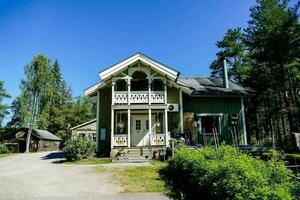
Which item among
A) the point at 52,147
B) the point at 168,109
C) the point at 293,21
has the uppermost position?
the point at 293,21

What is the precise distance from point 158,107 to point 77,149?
241 inches

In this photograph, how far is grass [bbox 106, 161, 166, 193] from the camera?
8.28 metres

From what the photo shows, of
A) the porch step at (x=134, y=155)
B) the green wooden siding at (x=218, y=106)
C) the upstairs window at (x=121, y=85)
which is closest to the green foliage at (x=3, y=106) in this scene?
the upstairs window at (x=121, y=85)

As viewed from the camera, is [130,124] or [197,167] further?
A: [130,124]

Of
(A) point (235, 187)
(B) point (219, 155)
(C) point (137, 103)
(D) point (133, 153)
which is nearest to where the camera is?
(A) point (235, 187)

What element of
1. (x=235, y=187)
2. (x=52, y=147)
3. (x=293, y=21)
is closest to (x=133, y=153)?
(x=235, y=187)

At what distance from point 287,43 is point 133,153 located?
14696 mm

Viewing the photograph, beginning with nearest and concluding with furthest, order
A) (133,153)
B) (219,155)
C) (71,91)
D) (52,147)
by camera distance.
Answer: (219,155), (133,153), (52,147), (71,91)

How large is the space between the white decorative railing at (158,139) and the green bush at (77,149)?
4.36 m

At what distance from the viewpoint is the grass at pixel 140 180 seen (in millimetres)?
8281

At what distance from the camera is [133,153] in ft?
55.2

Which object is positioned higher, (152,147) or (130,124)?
(130,124)

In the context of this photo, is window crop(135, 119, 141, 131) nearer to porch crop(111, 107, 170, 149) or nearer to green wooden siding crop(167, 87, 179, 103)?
porch crop(111, 107, 170, 149)

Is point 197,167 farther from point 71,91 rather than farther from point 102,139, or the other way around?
point 71,91
